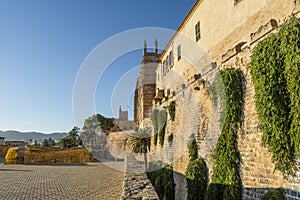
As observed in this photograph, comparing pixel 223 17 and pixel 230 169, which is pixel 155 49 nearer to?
pixel 223 17

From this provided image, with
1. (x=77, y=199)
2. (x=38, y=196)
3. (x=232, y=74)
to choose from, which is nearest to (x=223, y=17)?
(x=232, y=74)

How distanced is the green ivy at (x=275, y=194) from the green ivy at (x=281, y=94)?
0.41m

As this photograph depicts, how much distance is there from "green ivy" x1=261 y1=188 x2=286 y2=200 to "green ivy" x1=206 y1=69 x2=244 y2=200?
1191 mm

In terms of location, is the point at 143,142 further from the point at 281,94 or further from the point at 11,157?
the point at 281,94

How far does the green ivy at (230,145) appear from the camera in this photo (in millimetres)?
6215

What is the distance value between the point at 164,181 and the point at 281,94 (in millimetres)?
9299

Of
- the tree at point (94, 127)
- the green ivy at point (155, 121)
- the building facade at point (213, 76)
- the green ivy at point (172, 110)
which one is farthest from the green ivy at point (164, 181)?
the tree at point (94, 127)

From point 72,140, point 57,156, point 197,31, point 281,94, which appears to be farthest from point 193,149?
point 72,140

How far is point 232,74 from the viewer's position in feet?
21.7

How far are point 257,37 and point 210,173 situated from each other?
185 inches

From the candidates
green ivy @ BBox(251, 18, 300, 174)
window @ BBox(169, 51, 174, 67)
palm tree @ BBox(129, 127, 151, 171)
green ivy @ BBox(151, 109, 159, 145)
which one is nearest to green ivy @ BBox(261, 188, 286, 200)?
green ivy @ BBox(251, 18, 300, 174)

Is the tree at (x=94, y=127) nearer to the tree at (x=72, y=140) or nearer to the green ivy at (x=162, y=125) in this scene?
the tree at (x=72, y=140)

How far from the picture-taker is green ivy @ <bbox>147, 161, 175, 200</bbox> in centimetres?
1177

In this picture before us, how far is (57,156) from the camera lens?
26109mm
